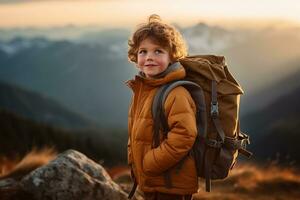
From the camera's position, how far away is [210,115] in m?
3.93

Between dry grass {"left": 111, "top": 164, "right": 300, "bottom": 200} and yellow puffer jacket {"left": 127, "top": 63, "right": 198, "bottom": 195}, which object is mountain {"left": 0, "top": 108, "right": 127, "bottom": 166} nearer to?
dry grass {"left": 111, "top": 164, "right": 300, "bottom": 200}

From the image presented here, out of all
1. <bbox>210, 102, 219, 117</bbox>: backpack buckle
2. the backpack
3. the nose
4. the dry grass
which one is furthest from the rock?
<bbox>210, 102, 219, 117</bbox>: backpack buckle

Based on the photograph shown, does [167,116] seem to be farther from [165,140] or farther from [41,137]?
[41,137]

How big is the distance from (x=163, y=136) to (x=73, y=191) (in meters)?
Answer: 2.64

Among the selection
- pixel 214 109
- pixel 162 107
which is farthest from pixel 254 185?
pixel 162 107

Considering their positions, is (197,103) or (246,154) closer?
(197,103)

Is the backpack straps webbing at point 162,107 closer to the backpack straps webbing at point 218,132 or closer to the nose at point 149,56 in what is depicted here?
the backpack straps webbing at point 218,132

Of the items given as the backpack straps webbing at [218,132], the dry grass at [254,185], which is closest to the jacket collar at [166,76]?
the backpack straps webbing at [218,132]

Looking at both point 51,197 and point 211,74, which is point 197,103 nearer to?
point 211,74

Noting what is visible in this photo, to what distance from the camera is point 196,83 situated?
402 centimetres

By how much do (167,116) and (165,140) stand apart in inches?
7.2

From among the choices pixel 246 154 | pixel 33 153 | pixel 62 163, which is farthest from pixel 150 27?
pixel 33 153

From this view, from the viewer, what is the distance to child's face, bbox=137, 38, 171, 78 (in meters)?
4.02

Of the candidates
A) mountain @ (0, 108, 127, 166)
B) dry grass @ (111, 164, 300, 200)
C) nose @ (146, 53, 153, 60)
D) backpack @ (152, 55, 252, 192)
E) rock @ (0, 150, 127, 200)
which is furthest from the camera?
mountain @ (0, 108, 127, 166)
